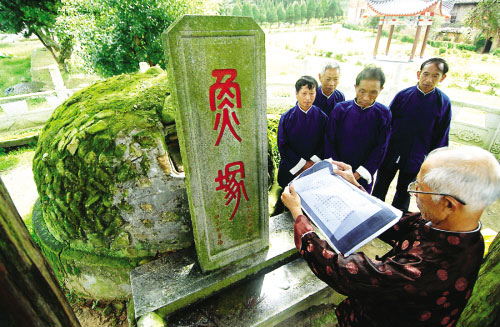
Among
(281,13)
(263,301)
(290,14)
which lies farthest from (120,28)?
(290,14)

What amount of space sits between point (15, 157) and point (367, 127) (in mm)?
7465

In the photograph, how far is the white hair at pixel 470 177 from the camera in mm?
1034

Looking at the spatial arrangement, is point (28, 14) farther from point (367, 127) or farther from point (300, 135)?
point (367, 127)

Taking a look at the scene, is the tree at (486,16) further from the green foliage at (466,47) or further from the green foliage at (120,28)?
the green foliage at (120,28)

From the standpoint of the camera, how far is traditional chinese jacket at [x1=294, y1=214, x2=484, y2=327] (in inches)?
43.6

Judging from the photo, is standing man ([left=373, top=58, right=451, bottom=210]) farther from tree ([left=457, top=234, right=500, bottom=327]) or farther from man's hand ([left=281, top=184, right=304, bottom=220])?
man's hand ([left=281, top=184, right=304, bottom=220])

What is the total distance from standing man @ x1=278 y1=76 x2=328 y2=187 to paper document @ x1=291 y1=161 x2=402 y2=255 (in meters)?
1.15

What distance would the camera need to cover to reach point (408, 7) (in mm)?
14938

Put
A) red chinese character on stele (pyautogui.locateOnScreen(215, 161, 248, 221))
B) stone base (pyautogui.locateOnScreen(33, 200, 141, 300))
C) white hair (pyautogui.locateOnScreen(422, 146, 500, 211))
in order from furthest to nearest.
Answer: stone base (pyautogui.locateOnScreen(33, 200, 141, 300)) → red chinese character on stele (pyautogui.locateOnScreen(215, 161, 248, 221)) → white hair (pyautogui.locateOnScreen(422, 146, 500, 211))

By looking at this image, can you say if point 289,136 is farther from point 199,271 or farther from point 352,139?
point 199,271

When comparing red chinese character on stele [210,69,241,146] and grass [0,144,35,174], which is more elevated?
red chinese character on stele [210,69,241,146]

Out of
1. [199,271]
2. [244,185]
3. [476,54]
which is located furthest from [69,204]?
[476,54]

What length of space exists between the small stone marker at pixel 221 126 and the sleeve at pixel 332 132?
1.16 m

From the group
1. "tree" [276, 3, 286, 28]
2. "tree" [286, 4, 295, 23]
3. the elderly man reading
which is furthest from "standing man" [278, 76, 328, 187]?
"tree" [286, 4, 295, 23]
